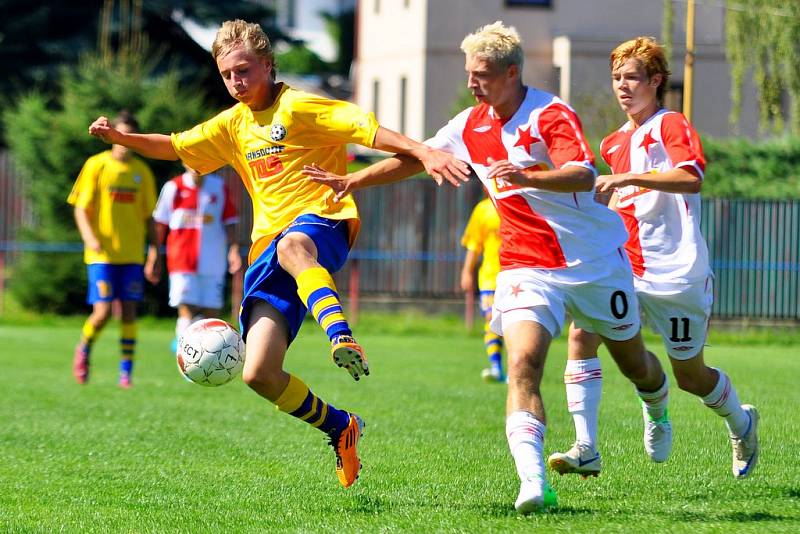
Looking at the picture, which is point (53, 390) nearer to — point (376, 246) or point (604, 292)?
point (604, 292)

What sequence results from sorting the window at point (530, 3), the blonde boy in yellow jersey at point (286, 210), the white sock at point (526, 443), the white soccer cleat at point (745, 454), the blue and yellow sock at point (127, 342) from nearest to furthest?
the white sock at point (526, 443), the blonde boy in yellow jersey at point (286, 210), the white soccer cleat at point (745, 454), the blue and yellow sock at point (127, 342), the window at point (530, 3)

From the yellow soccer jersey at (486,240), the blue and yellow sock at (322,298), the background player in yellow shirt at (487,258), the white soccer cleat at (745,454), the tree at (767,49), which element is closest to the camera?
the blue and yellow sock at (322,298)

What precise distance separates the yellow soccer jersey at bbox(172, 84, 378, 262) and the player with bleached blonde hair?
0.39 metres

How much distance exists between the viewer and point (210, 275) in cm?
1367

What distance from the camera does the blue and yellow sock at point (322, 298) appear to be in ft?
18.9

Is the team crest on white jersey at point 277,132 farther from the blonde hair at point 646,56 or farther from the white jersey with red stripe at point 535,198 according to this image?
the blonde hair at point 646,56

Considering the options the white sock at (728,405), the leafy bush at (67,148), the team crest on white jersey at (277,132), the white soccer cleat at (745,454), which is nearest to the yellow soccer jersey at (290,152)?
the team crest on white jersey at (277,132)

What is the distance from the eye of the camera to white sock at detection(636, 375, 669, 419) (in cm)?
661

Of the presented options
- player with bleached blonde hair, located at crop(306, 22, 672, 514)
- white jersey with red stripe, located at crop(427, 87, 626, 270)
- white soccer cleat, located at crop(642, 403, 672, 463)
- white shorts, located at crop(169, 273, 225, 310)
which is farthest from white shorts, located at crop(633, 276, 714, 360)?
white shorts, located at crop(169, 273, 225, 310)

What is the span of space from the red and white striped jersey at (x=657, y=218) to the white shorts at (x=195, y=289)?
769 centimetres

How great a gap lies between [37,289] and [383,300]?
6.06 metres

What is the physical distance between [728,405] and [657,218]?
1036 millimetres

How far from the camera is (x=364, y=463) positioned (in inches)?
286

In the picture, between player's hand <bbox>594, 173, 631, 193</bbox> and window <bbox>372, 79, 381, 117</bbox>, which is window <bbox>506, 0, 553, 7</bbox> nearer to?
window <bbox>372, 79, 381, 117</bbox>
